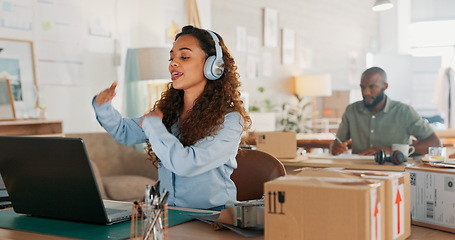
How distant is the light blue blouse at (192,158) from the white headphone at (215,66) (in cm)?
16

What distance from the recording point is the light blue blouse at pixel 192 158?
1.66 m

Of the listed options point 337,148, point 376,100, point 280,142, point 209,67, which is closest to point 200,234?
point 209,67

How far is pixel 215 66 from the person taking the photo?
196 cm

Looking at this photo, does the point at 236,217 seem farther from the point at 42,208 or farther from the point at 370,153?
the point at 370,153

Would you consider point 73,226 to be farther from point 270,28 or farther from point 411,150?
point 270,28

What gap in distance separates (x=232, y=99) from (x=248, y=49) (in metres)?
5.42

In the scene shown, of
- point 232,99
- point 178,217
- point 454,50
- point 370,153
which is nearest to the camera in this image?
point 178,217

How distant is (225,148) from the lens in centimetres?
181

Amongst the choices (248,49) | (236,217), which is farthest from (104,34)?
Result: (236,217)

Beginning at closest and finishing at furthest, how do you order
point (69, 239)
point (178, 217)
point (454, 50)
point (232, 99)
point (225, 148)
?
point (69, 239) < point (178, 217) < point (225, 148) < point (232, 99) < point (454, 50)

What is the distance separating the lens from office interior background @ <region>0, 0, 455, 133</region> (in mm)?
4934

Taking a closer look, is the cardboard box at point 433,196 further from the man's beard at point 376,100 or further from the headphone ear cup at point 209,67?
the man's beard at point 376,100

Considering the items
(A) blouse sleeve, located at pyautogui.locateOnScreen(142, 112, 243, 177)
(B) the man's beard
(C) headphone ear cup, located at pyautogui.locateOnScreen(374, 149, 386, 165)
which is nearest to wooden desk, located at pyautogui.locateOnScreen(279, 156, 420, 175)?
(C) headphone ear cup, located at pyautogui.locateOnScreen(374, 149, 386, 165)

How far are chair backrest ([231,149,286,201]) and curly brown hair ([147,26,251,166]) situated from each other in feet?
0.56
